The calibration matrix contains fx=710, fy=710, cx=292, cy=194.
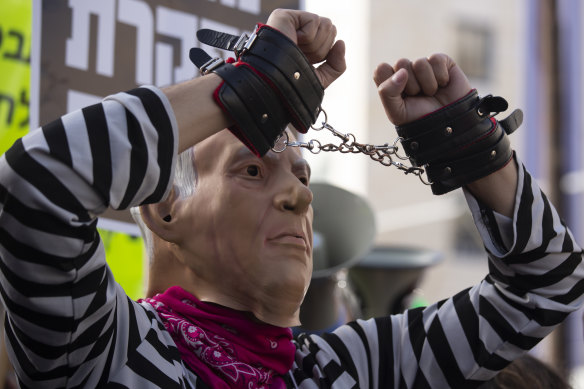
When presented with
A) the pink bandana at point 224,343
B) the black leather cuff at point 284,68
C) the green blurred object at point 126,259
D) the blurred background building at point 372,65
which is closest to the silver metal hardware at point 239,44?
the black leather cuff at point 284,68

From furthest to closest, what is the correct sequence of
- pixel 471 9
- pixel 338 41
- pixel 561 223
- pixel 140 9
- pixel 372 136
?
pixel 471 9, pixel 372 136, pixel 140 9, pixel 561 223, pixel 338 41

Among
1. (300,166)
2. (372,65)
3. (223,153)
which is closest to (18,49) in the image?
(223,153)

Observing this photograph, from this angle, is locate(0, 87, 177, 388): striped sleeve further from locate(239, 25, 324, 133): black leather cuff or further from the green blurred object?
the green blurred object

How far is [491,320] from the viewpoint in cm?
144

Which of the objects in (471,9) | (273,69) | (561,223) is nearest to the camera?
(273,69)

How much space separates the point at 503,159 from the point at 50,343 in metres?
0.89

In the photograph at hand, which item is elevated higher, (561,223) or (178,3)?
(178,3)

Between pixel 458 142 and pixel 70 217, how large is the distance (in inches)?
29.2

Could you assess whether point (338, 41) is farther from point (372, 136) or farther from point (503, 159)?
point (372, 136)

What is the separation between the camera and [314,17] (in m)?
1.24

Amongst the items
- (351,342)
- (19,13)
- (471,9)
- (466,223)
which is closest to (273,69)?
(351,342)

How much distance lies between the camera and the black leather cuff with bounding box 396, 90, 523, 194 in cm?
136

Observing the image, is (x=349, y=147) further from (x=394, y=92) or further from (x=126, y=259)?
(x=126, y=259)

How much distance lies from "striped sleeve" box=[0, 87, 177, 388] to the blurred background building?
0.82 m
